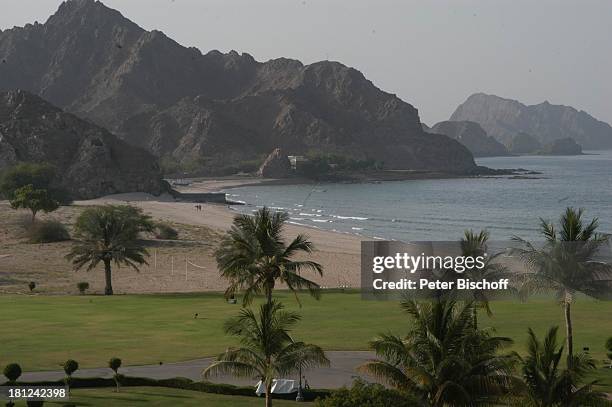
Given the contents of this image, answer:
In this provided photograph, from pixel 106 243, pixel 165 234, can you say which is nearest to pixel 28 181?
pixel 165 234

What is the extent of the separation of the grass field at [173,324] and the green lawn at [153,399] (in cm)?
500

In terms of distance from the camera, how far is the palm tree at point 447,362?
923 inches

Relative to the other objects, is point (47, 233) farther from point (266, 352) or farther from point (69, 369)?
point (266, 352)

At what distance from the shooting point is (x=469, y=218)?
133 m

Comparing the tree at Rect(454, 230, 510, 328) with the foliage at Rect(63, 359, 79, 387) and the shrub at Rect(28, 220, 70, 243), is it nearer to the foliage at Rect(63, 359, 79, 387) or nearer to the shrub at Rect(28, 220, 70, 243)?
the foliage at Rect(63, 359, 79, 387)

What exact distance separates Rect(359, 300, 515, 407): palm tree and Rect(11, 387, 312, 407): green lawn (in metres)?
7.06

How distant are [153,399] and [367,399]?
10.5 meters

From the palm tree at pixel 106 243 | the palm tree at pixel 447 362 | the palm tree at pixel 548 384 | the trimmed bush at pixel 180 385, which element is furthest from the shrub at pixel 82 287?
the palm tree at pixel 548 384

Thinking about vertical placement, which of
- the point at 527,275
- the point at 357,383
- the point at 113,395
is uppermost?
the point at 527,275

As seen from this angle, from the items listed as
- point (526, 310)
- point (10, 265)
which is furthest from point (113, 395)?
point (10, 265)

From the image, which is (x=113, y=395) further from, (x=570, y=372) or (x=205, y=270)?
(x=205, y=270)

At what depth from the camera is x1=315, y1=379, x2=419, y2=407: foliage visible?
22359 mm

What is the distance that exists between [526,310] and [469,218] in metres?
83.6

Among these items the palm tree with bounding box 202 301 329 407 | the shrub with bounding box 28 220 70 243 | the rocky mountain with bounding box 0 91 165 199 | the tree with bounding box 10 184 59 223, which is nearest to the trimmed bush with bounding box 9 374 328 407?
the palm tree with bounding box 202 301 329 407
